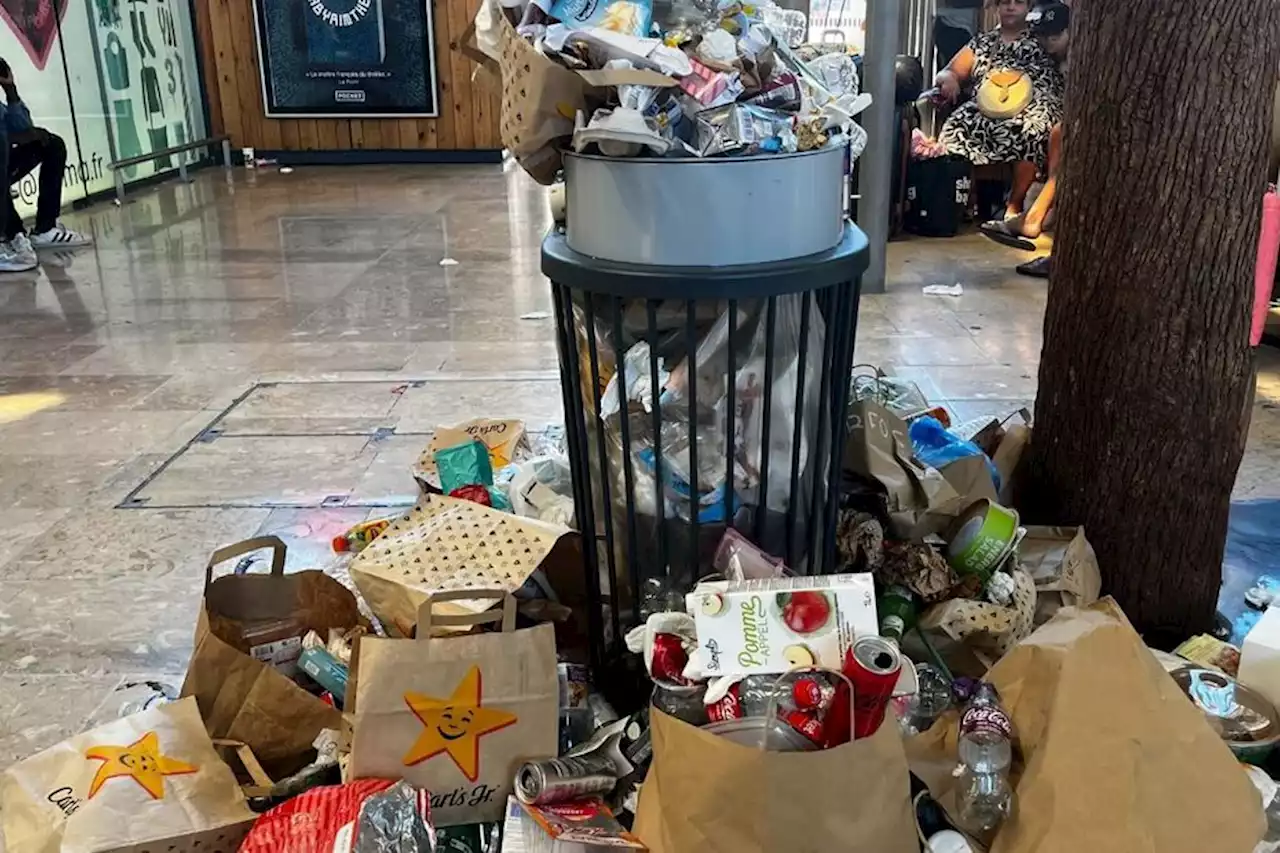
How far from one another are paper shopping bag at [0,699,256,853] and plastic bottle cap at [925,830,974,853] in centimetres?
84

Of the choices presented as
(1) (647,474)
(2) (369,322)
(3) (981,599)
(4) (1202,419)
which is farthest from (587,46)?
(2) (369,322)

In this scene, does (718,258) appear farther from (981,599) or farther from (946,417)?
(946,417)

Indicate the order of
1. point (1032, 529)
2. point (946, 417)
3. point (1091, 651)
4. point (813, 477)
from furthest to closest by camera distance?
1. point (946, 417)
2. point (1032, 529)
3. point (813, 477)
4. point (1091, 651)

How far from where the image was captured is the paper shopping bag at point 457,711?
1.44 metres

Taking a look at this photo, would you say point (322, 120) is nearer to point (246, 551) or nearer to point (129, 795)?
point (246, 551)

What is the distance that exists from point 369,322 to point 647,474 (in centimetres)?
309

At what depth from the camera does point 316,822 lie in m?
1.36

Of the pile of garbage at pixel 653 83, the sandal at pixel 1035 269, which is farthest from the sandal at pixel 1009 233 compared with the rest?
the pile of garbage at pixel 653 83

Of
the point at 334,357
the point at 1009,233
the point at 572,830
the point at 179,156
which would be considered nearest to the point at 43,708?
the point at 572,830

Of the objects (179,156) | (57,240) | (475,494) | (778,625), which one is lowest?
(57,240)

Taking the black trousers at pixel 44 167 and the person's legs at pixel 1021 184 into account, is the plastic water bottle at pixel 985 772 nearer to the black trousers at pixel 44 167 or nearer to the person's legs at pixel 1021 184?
the person's legs at pixel 1021 184

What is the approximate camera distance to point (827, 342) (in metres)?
1.57

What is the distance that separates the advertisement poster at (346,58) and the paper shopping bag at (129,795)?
356 inches

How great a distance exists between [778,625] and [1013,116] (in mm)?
5271
